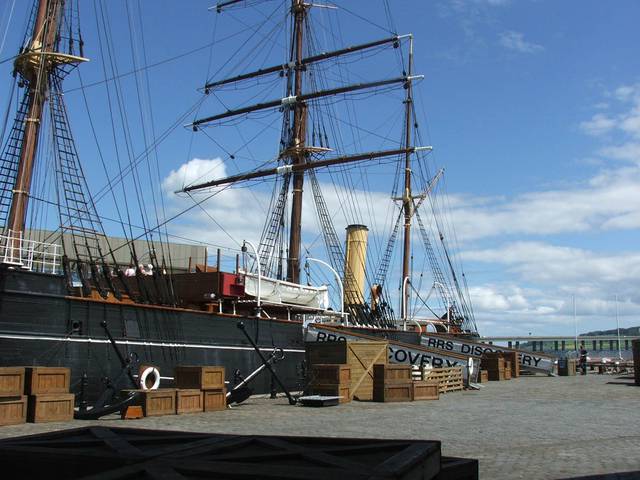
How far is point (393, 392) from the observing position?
1891cm

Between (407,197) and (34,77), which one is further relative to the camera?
(407,197)

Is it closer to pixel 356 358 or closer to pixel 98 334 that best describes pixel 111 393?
pixel 98 334

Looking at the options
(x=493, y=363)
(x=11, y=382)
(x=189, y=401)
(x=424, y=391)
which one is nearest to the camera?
(x=11, y=382)

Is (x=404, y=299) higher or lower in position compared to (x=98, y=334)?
higher

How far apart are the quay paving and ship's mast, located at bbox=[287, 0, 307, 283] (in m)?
15.2

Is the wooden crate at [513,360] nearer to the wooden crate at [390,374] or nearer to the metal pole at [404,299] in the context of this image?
the metal pole at [404,299]

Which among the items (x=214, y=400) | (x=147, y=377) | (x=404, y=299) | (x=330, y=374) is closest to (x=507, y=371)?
(x=404, y=299)

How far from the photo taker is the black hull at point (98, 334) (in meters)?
15.1

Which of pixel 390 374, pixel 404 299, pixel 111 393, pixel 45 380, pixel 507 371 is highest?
pixel 404 299

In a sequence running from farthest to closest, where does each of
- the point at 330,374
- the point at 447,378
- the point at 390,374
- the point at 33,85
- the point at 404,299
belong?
the point at 404,299 < the point at 447,378 < the point at 33,85 < the point at 390,374 < the point at 330,374

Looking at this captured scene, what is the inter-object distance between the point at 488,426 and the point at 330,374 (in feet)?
22.3

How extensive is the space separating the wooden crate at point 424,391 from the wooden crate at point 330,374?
75.9 inches

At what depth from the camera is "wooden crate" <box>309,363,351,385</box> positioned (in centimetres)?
1852

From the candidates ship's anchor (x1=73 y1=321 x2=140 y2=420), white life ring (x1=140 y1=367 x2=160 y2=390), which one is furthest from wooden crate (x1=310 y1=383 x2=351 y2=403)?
ship's anchor (x1=73 y1=321 x2=140 y2=420)
